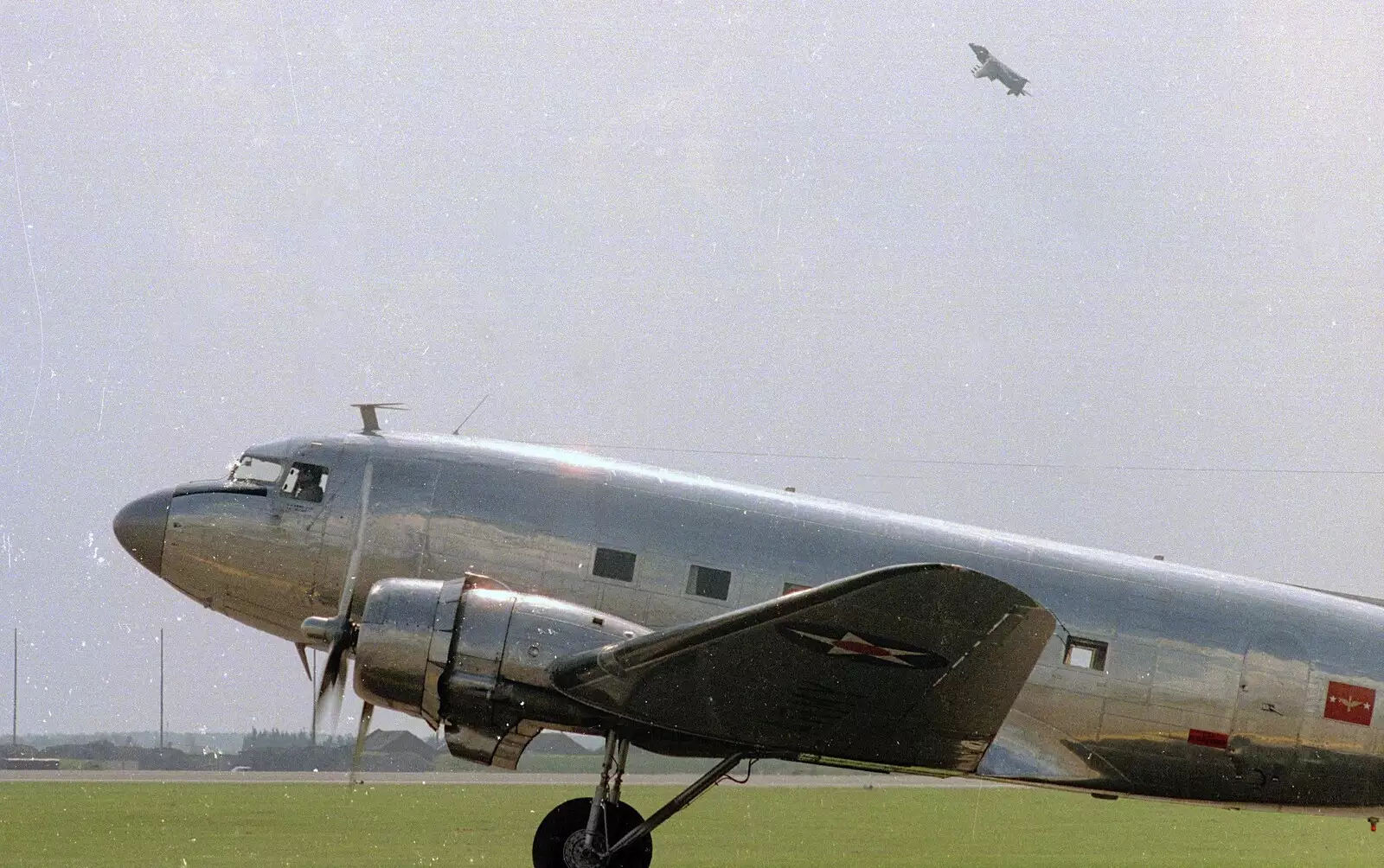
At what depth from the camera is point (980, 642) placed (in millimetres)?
10664

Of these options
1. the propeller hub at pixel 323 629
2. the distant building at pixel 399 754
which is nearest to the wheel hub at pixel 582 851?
the propeller hub at pixel 323 629

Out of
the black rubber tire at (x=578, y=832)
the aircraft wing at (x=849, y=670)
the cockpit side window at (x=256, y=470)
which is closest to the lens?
the aircraft wing at (x=849, y=670)

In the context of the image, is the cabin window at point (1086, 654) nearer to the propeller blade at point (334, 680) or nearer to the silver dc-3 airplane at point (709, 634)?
the silver dc-3 airplane at point (709, 634)

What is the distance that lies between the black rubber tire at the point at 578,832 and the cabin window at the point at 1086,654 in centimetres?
391

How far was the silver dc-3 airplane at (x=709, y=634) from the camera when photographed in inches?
462

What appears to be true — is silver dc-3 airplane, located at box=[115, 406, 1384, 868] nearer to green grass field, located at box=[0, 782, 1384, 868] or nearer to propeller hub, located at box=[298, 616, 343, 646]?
propeller hub, located at box=[298, 616, 343, 646]

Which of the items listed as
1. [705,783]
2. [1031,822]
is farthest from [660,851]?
[1031,822]

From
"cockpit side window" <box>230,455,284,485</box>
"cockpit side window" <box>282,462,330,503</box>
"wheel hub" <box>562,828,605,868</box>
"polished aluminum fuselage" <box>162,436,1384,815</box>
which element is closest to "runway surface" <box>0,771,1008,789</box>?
"polished aluminum fuselage" <box>162,436,1384,815</box>

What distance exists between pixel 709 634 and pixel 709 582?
193 cm

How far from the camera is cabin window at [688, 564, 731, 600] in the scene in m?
13.0

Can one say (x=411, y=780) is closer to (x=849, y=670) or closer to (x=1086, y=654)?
(x=1086, y=654)

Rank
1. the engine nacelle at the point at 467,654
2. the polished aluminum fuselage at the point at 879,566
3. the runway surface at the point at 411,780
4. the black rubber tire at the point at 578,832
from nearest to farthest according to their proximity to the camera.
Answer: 1. the engine nacelle at the point at 467,654
2. the black rubber tire at the point at 578,832
3. the polished aluminum fuselage at the point at 879,566
4. the runway surface at the point at 411,780

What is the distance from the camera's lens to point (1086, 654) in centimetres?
1306

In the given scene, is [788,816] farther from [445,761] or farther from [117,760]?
[117,760]
